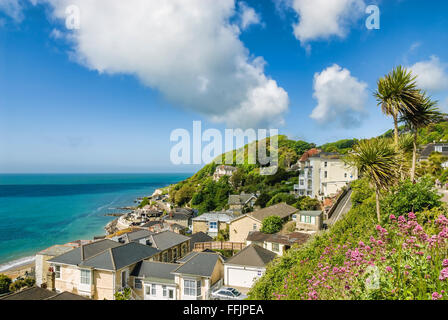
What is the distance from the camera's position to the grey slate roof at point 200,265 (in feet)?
62.3

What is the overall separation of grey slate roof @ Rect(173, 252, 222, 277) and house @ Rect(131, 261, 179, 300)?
39.9 inches

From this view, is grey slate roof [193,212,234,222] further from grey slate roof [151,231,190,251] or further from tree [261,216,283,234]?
grey slate roof [151,231,190,251]

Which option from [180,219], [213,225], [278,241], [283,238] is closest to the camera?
[278,241]

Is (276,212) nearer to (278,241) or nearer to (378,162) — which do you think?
A: (278,241)

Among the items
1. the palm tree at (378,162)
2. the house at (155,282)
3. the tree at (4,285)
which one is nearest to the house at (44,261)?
the tree at (4,285)

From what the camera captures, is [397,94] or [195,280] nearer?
[397,94]

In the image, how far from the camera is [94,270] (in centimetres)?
1895

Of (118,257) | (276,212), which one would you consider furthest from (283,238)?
(118,257)

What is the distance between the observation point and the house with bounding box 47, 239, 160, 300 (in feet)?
61.0

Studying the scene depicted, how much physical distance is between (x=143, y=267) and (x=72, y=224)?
5309cm

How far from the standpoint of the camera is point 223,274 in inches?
835

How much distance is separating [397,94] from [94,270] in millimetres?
22603
